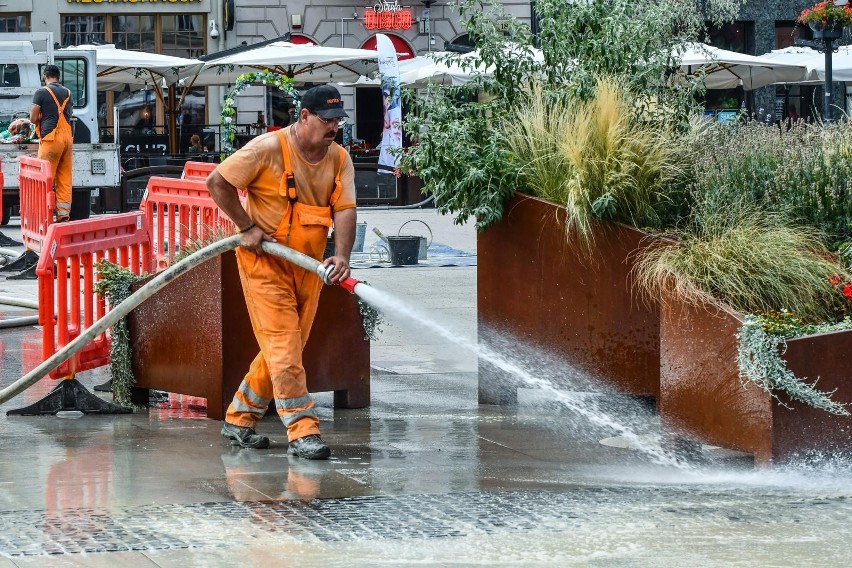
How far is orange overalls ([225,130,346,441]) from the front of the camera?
674 centimetres

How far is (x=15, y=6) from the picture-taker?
34.9 metres

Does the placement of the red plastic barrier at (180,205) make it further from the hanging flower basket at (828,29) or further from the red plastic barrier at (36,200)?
the hanging flower basket at (828,29)

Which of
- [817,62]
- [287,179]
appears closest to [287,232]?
[287,179]

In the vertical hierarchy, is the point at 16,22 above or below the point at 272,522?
above

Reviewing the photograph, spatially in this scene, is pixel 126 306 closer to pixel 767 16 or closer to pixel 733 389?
pixel 733 389

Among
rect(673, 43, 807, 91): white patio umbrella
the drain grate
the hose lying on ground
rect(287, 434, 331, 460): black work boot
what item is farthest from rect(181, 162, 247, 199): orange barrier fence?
rect(673, 43, 807, 91): white patio umbrella

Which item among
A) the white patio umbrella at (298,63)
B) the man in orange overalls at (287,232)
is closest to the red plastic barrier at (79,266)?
the man in orange overalls at (287,232)

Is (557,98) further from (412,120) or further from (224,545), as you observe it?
(224,545)

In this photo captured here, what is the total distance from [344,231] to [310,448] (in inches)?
40.6

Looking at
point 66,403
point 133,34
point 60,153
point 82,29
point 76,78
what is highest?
point 82,29

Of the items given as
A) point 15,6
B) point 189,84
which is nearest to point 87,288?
point 189,84

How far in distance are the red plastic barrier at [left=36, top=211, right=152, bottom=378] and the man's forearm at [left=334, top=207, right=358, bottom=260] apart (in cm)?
177

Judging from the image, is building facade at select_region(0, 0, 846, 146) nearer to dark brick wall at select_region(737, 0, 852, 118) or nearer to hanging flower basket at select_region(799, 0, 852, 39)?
dark brick wall at select_region(737, 0, 852, 118)

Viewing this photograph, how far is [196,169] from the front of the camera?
1192 cm
